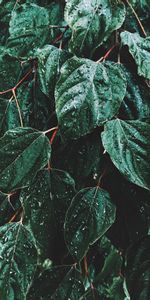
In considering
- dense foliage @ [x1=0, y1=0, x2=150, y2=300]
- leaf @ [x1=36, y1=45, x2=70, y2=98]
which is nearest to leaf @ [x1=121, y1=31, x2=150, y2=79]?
dense foliage @ [x1=0, y1=0, x2=150, y2=300]

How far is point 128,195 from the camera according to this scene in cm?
82

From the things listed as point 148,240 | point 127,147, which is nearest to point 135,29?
point 127,147

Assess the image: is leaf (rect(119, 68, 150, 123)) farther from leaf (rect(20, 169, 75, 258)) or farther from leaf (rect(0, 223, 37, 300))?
leaf (rect(0, 223, 37, 300))

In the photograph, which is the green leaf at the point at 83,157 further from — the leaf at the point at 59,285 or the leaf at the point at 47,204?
the leaf at the point at 59,285

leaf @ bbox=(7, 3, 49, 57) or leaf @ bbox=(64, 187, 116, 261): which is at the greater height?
leaf @ bbox=(7, 3, 49, 57)

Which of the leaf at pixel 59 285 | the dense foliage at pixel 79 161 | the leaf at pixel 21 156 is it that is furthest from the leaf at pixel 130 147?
the leaf at pixel 59 285

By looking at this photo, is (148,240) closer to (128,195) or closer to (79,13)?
(128,195)

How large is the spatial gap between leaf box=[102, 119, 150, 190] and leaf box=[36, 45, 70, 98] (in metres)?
0.12

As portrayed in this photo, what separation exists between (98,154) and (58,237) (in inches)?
5.9

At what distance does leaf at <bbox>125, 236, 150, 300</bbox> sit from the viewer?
32.1 inches

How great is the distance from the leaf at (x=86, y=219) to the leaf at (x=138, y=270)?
10 centimetres

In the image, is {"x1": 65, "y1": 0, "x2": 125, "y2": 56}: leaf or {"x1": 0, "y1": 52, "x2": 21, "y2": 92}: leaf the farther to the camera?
{"x1": 0, "y1": 52, "x2": 21, "y2": 92}: leaf

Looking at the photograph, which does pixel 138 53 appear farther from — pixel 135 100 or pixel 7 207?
pixel 7 207

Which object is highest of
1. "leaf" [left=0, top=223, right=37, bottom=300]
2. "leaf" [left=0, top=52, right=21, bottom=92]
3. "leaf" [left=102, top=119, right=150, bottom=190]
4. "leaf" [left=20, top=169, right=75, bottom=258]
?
"leaf" [left=0, top=52, right=21, bottom=92]
